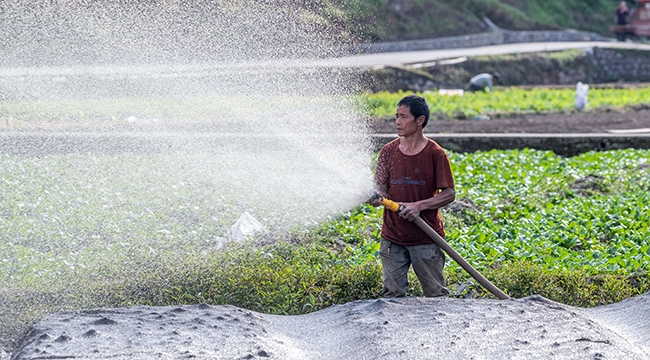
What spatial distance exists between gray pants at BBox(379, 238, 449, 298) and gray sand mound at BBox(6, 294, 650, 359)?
110 mm

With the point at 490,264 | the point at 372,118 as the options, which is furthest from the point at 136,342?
the point at 372,118

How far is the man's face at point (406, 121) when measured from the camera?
4.18 meters

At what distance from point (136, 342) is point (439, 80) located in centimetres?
1825

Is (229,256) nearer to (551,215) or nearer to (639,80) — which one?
(551,215)

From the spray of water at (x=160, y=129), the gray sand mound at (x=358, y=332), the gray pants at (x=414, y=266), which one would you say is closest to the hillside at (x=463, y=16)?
the spray of water at (x=160, y=129)

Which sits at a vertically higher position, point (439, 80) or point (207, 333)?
point (439, 80)

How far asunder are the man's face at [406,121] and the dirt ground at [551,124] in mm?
7668

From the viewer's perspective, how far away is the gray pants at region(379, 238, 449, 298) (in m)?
4.31

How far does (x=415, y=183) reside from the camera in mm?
4289

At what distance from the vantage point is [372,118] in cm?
1330

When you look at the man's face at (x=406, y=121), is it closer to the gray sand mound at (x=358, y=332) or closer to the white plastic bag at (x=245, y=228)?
the gray sand mound at (x=358, y=332)

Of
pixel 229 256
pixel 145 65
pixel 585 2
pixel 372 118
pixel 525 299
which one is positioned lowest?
pixel 525 299

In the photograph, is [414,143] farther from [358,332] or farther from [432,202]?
[358,332]

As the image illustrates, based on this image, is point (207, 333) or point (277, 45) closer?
point (207, 333)
